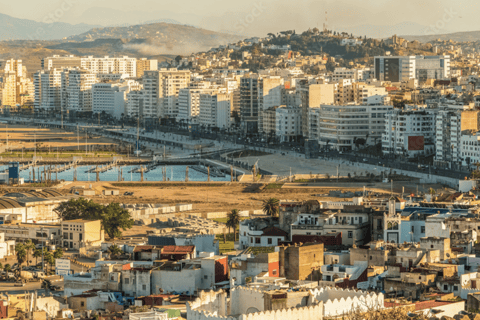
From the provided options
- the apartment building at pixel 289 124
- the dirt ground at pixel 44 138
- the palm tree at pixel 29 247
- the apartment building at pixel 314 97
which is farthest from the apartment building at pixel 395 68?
the palm tree at pixel 29 247

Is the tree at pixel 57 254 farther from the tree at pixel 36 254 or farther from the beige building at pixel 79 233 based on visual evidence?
the beige building at pixel 79 233

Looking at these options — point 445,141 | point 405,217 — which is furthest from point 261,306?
point 445,141

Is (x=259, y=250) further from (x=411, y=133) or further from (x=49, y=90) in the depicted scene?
(x=49, y=90)

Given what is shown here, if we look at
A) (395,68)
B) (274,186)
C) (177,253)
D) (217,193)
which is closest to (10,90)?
(395,68)

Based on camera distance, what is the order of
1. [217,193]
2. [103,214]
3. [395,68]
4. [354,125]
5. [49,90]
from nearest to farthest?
[103,214], [217,193], [354,125], [395,68], [49,90]

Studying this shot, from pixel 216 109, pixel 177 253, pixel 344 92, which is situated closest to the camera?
pixel 177 253
